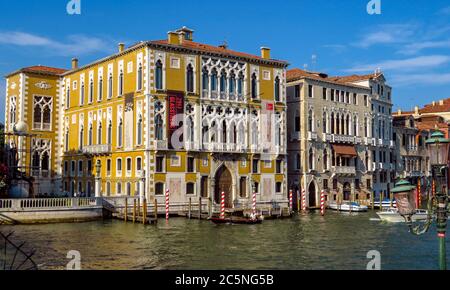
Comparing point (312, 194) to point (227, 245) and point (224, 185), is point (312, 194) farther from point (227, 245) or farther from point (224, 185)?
point (227, 245)

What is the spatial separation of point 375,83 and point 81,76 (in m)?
22.5

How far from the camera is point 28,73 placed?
36406 mm

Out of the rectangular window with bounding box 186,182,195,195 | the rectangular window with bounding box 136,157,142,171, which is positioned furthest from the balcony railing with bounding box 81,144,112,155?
the rectangular window with bounding box 186,182,195,195

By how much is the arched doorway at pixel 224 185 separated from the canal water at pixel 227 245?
4.88 m

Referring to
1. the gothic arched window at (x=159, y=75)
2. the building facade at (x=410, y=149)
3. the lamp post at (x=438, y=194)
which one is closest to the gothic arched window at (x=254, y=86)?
the gothic arched window at (x=159, y=75)

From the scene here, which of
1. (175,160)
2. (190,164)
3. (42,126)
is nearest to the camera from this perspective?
(175,160)

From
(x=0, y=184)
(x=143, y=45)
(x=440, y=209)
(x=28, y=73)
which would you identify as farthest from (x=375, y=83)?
(x=440, y=209)

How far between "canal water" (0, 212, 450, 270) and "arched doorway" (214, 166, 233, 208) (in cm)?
488

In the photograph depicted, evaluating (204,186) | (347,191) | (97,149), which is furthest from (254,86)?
(347,191)

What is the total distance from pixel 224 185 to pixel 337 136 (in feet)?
36.4

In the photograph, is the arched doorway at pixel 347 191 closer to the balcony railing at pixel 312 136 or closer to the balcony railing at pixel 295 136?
the balcony railing at pixel 312 136

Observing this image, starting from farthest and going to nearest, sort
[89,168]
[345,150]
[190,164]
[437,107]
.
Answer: [437,107] < [345,150] < [89,168] < [190,164]

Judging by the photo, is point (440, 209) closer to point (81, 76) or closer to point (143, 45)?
point (143, 45)

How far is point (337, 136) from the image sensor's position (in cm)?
3972
